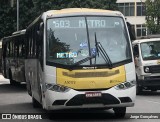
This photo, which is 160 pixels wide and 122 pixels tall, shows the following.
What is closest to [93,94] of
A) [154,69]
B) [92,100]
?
[92,100]

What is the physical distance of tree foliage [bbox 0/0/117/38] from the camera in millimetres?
60750

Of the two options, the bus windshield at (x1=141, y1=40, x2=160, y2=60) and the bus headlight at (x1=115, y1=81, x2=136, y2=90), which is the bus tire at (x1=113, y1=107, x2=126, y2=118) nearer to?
the bus headlight at (x1=115, y1=81, x2=136, y2=90)

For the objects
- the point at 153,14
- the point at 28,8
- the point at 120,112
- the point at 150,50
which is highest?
the point at 28,8

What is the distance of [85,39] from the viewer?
516 inches

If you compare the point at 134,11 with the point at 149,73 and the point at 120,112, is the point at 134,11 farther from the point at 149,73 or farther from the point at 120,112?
the point at 120,112

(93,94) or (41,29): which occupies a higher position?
(41,29)

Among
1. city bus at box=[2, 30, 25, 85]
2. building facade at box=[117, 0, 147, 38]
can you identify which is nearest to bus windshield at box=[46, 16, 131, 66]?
city bus at box=[2, 30, 25, 85]

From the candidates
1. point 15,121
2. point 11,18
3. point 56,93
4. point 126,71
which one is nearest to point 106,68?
point 126,71

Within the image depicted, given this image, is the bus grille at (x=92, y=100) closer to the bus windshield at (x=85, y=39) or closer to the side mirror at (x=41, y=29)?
the bus windshield at (x=85, y=39)

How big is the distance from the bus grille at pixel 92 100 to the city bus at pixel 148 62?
9535 mm

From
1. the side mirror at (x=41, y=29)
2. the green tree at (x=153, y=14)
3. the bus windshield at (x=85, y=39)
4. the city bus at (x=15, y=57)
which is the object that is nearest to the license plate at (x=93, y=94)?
the bus windshield at (x=85, y=39)

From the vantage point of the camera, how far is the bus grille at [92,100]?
1238cm

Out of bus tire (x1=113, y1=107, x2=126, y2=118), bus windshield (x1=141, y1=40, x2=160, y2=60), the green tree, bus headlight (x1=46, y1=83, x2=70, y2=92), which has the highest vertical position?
the green tree

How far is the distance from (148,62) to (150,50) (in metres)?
0.58
